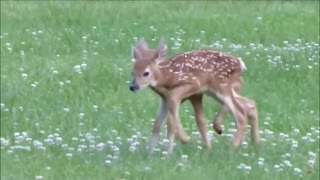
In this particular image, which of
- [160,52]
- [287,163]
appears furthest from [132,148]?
[287,163]

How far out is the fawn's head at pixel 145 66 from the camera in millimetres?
11336

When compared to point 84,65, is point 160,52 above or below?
below

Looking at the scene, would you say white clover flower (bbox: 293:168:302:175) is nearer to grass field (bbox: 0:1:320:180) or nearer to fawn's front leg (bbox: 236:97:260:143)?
grass field (bbox: 0:1:320:180)

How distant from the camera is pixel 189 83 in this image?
11.5m

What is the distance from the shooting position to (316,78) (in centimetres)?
1547

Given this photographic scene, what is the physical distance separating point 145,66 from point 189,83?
421 mm

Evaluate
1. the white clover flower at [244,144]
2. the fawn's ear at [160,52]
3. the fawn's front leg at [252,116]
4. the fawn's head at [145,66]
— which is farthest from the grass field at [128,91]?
the fawn's ear at [160,52]

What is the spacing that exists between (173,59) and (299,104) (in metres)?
2.63

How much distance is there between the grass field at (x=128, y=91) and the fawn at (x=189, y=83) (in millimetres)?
199

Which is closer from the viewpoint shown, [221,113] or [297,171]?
[297,171]

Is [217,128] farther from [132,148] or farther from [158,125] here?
[132,148]

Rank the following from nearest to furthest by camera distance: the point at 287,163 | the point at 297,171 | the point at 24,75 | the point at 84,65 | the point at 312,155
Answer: the point at 297,171 < the point at 287,163 < the point at 312,155 < the point at 24,75 < the point at 84,65

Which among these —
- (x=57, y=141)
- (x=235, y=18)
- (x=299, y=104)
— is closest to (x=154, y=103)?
(x=299, y=104)

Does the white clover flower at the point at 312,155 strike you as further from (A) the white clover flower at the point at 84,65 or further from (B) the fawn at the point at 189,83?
(A) the white clover flower at the point at 84,65
